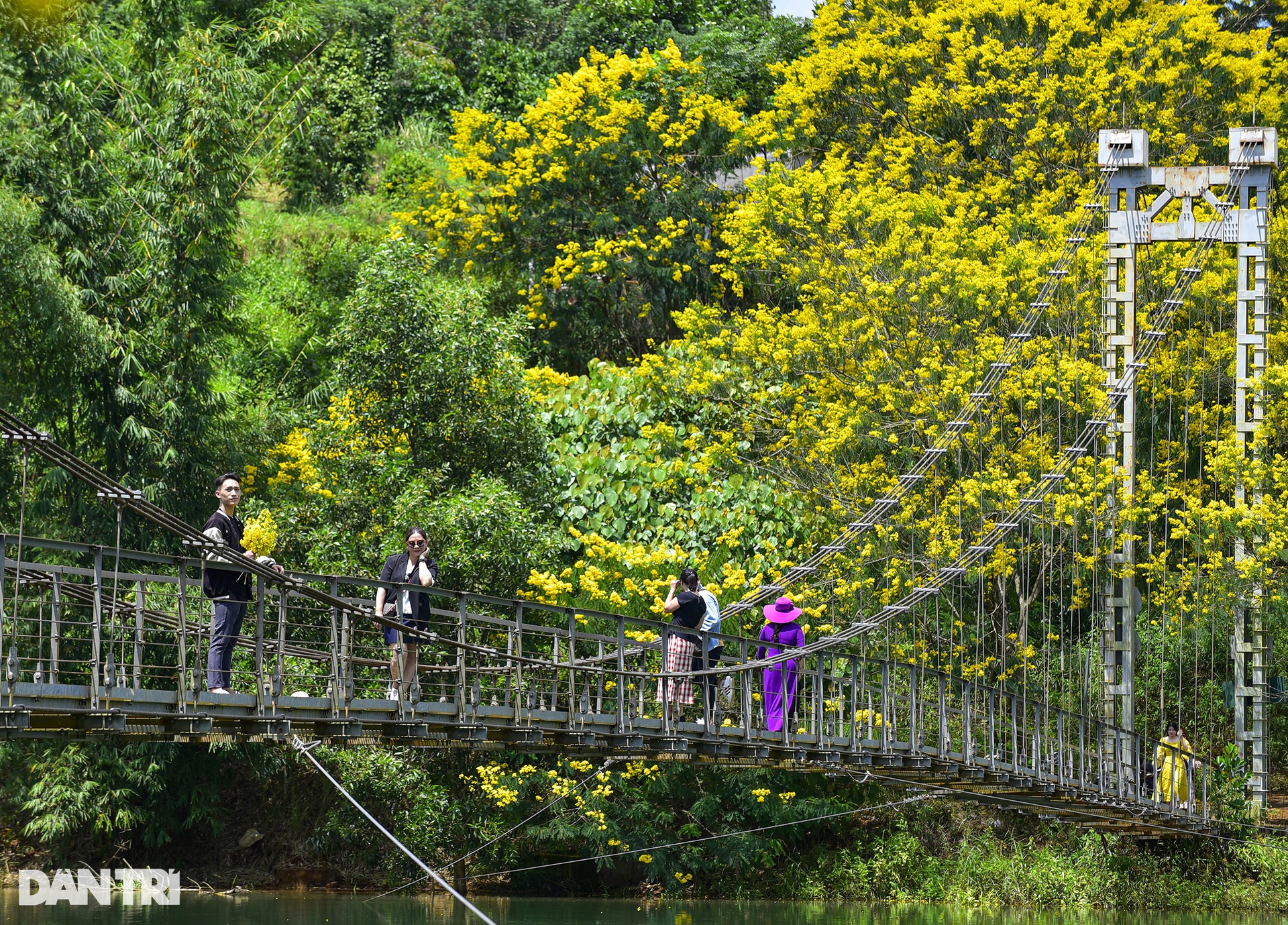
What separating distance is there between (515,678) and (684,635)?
10.2 feet

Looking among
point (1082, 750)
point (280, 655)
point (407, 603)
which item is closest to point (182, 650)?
point (280, 655)

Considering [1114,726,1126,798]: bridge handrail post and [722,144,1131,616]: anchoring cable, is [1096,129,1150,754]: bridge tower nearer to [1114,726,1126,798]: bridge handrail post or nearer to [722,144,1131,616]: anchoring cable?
[722,144,1131,616]: anchoring cable

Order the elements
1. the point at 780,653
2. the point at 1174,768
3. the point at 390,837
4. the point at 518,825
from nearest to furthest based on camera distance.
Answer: the point at 390,837 < the point at 780,653 < the point at 1174,768 < the point at 518,825

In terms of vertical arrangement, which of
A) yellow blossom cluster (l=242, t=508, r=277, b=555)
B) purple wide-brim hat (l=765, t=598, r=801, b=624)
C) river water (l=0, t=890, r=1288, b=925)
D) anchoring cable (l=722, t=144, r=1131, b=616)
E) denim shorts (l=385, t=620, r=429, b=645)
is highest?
anchoring cable (l=722, t=144, r=1131, b=616)

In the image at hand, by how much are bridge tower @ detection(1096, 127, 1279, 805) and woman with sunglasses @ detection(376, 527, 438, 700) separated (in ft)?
30.7

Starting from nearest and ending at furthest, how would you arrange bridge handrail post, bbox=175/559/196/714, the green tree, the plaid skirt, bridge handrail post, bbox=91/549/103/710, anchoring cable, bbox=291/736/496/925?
1. bridge handrail post, bbox=91/549/103/710
2. anchoring cable, bbox=291/736/496/925
3. bridge handrail post, bbox=175/559/196/714
4. the plaid skirt
5. the green tree

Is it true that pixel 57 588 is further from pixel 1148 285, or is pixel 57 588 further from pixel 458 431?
pixel 1148 285

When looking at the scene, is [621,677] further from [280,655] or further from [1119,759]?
[1119,759]

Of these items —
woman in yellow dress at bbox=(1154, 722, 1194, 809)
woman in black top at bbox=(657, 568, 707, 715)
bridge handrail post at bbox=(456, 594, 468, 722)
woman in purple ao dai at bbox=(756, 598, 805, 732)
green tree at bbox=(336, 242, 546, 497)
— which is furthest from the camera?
green tree at bbox=(336, 242, 546, 497)

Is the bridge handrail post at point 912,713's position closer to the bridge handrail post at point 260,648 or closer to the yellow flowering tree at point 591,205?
the bridge handrail post at point 260,648

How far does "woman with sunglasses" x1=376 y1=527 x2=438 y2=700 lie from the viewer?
12.4 m

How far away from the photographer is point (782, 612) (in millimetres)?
15508

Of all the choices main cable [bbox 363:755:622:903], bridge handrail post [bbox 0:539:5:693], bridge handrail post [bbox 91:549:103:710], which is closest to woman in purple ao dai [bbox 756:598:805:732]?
main cable [bbox 363:755:622:903]

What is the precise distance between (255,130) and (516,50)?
9.91 meters
